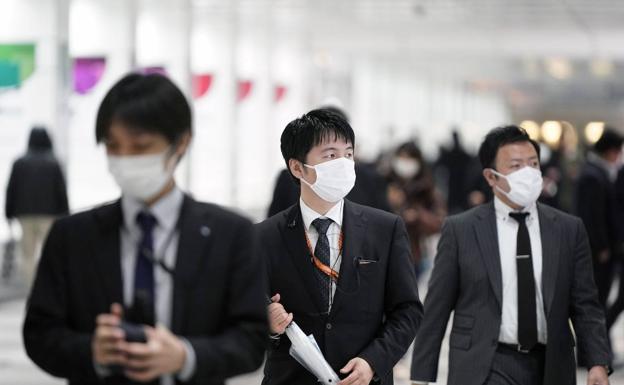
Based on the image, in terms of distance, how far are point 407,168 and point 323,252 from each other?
735 centimetres

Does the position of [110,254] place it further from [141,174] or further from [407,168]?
[407,168]

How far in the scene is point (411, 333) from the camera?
4.08 m

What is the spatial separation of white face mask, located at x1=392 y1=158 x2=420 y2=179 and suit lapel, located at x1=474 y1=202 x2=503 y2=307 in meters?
6.60

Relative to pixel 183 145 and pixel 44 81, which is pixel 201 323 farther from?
pixel 44 81

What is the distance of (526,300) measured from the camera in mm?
Answer: 4578

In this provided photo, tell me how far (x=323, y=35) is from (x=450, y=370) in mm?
22112

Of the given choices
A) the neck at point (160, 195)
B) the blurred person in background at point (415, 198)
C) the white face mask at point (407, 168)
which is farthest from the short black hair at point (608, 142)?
the neck at point (160, 195)

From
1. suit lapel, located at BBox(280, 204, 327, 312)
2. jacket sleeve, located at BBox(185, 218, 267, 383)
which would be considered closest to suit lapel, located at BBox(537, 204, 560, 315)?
suit lapel, located at BBox(280, 204, 327, 312)

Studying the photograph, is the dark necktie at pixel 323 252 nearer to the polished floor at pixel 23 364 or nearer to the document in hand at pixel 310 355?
the document in hand at pixel 310 355

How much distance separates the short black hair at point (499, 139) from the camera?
4941 millimetres

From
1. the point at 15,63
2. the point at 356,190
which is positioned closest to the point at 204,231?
the point at 356,190

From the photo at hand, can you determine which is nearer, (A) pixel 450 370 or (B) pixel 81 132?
(A) pixel 450 370

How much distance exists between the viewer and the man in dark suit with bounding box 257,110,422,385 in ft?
13.3

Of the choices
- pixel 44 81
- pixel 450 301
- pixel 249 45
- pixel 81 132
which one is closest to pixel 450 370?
pixel 450 301
